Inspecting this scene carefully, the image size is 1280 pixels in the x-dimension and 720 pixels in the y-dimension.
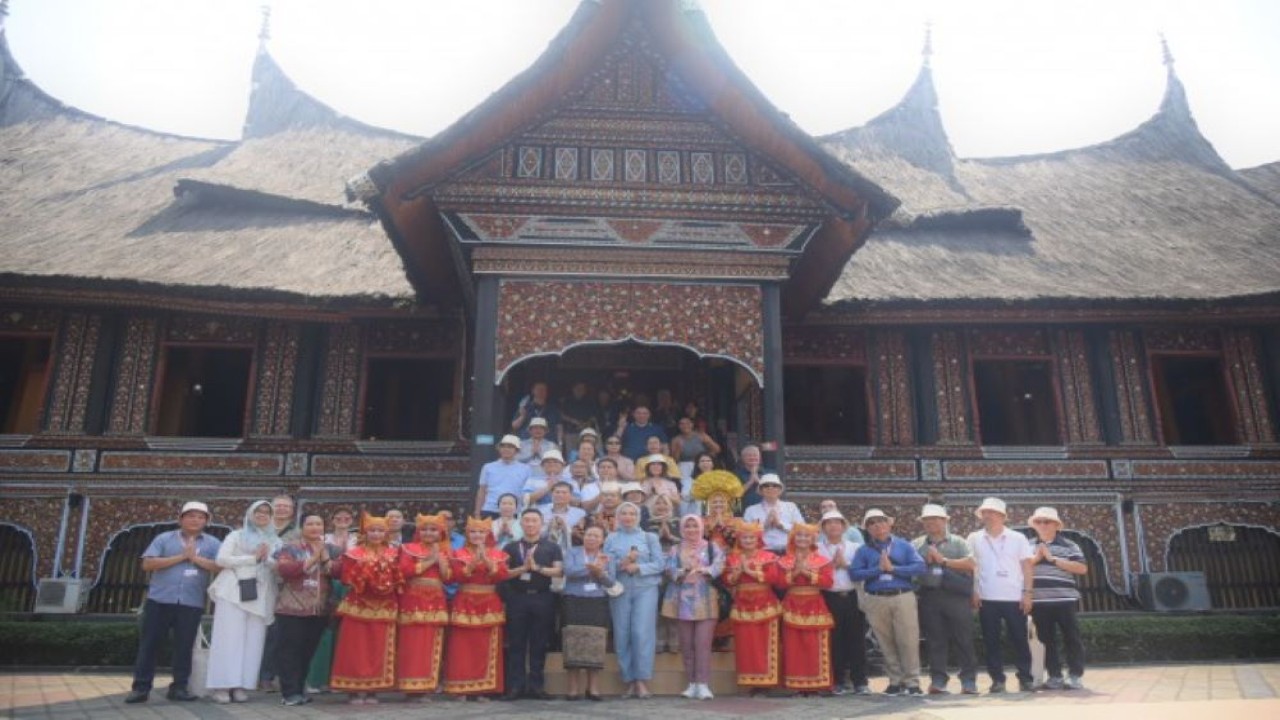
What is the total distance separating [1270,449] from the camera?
39.7ft

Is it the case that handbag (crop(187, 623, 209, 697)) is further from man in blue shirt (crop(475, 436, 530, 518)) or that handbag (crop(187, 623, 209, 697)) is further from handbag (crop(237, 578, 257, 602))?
man in blue shirt (crop(475, 436, 530, 518))

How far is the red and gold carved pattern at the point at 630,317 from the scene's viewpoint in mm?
8172

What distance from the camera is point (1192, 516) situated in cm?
1177

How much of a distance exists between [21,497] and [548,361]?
7099 mm

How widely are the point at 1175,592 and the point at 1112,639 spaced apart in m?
2.02

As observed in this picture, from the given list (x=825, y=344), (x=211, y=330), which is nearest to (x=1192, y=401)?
(x=825, y=344)

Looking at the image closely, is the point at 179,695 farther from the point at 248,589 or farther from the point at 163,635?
the point at 248,589

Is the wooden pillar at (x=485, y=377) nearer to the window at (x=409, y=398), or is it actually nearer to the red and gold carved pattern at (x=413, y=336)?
the red and gold carved pattern at (x=413, y=336)

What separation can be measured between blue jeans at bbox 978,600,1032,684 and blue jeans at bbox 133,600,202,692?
636 cm

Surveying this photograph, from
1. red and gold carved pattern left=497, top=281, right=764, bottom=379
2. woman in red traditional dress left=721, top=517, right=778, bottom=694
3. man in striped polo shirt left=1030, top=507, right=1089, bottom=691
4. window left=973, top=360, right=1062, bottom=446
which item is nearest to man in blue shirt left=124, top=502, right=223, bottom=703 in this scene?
red and gold carved pattern left=497, top=281, right=764, bottom=379

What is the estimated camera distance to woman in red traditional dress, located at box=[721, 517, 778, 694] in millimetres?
6445

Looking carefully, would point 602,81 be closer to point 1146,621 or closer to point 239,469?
point 239,469

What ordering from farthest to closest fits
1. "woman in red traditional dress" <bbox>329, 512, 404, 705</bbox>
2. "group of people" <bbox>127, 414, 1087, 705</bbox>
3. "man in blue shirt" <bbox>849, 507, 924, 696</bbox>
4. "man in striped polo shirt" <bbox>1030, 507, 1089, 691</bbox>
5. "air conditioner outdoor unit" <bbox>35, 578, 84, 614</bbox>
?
"air conditioner outdoor unit" <bbox>35, 578, 84, 614</bbox>
"man in striped polo shirt" <bbox>1030, 507, 1089, 691</bbox>
"man in blue shirt" <bbox>849, 507, 924, 696</bbox>
"group of people" <bbox>127, 414, 1087, 705</bbox>
"woman in red traditional dress" <bbox>329, 512, 404, 705</bbox>

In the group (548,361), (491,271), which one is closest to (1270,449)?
(548,361)
